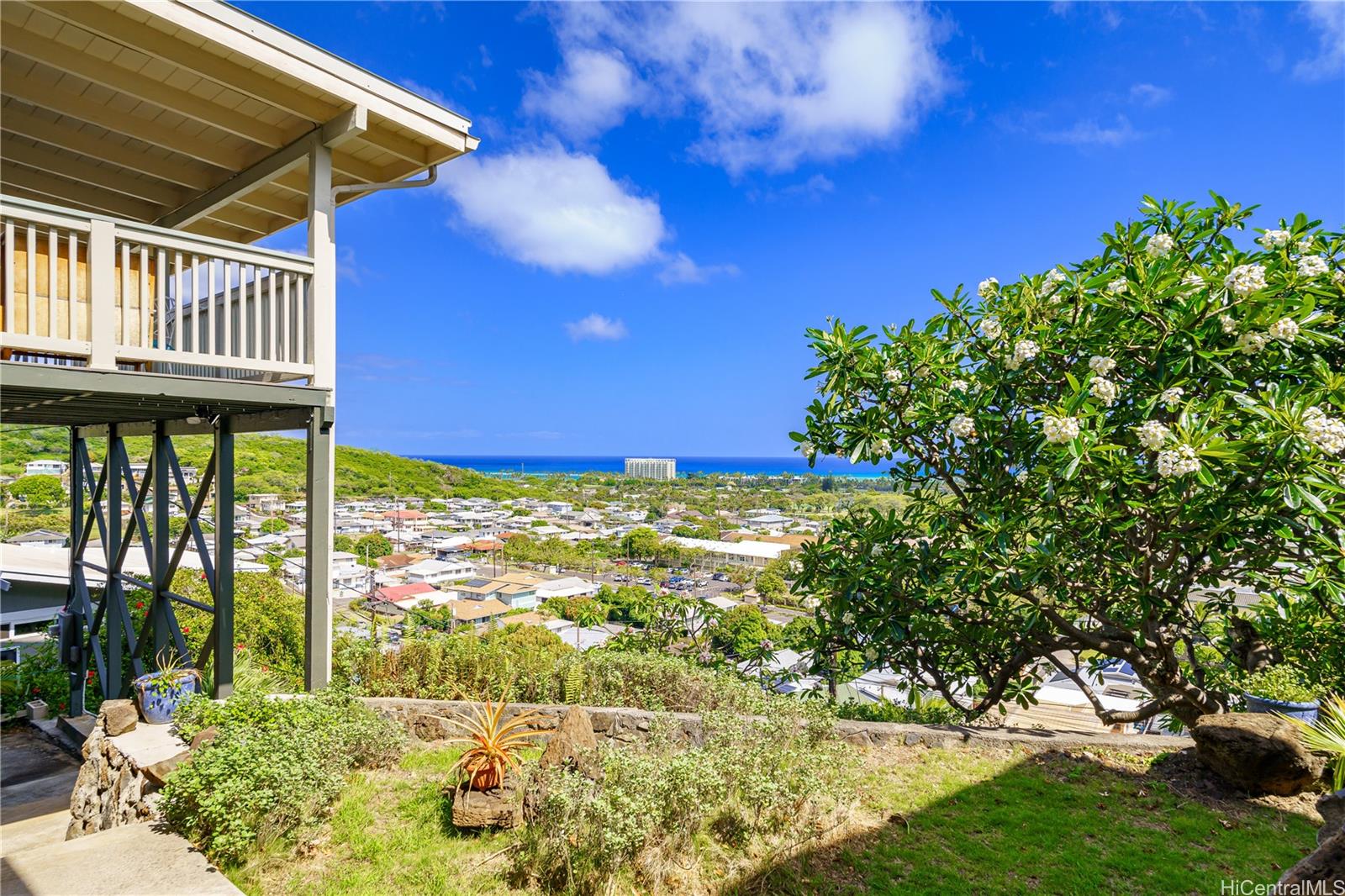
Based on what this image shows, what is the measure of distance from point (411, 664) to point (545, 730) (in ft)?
5.24

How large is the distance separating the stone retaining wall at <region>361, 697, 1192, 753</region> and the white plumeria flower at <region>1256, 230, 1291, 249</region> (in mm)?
3542

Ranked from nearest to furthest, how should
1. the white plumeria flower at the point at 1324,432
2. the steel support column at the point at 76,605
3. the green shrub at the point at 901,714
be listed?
the white plumeria flower at the point at 1324,432 → the green shrub at the point at 901,714 → the steel support column at the point at 76,605

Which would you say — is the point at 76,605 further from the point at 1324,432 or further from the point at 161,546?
the point at 1324,432

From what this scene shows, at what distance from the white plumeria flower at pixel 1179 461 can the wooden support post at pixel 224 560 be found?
589 cm

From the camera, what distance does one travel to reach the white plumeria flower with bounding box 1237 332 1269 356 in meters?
3.24

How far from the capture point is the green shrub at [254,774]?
298 centimetres

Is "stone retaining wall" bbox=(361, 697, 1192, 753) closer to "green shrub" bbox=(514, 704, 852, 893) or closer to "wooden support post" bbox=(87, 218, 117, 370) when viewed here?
"green shrub" bbox=(514, 704, 852, 893)

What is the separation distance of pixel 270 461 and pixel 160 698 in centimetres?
1788

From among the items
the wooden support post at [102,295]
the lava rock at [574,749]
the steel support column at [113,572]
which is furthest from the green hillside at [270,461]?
the lava rock at [574,749]

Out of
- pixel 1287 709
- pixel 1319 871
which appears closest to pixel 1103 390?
pixel 1319 871

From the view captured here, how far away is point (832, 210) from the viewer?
1080 inches

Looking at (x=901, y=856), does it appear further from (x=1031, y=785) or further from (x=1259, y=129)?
(x=1259, y=129)

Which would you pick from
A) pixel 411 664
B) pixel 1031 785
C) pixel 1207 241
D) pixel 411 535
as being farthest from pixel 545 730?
pixel 411 535

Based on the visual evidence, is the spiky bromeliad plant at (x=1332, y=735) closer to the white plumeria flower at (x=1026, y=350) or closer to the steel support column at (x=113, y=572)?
the white plumeria flower at (x=1026, y=350)
